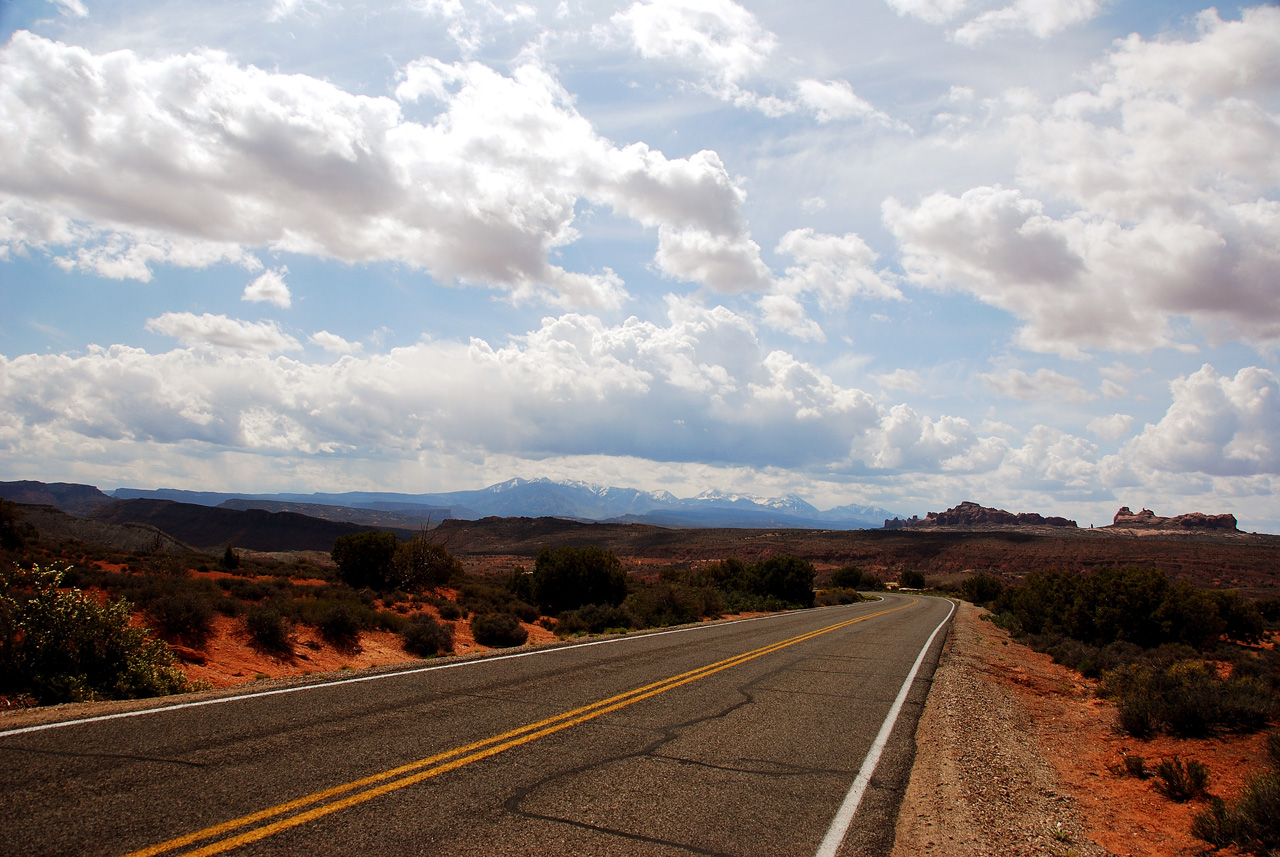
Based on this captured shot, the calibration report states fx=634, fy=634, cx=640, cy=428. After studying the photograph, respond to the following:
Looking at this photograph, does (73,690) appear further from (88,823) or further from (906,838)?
(906,838)

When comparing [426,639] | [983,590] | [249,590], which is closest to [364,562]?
[249,590]

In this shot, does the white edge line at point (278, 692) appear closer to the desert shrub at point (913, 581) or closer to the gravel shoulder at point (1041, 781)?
the gravel shoulder at point (1041, 781)

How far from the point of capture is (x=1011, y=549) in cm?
10425

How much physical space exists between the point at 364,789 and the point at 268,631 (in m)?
11.0

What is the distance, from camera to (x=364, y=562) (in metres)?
30.4

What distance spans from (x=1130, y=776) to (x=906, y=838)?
4.73m

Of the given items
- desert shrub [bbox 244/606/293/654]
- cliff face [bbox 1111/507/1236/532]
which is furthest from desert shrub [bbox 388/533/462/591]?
cliff face [bbox 1111/507/1236/532]

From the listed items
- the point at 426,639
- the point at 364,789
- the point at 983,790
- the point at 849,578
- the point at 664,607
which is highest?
the point at 364,789

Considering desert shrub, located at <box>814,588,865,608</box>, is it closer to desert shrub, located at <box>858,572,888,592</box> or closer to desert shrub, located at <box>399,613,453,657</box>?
desert shrub, located at <box>858,572,888,592</box>

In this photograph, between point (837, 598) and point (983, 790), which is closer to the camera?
point (983, 790)

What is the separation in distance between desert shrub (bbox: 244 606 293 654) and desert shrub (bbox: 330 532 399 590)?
53.2ft

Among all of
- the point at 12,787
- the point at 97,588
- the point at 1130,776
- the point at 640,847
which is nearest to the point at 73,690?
the point at 12,787

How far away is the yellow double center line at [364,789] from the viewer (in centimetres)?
Result: 410

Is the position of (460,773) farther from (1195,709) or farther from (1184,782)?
(1195,709)
